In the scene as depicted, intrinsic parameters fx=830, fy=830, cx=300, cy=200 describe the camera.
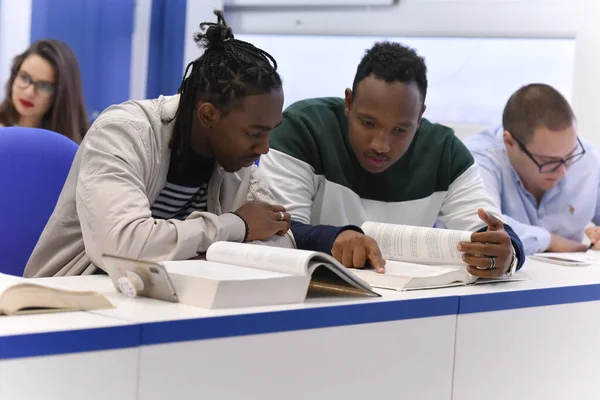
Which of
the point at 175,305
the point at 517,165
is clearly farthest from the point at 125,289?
the point at 517,165

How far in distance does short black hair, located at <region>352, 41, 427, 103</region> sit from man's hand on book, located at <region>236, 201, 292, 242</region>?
41cm

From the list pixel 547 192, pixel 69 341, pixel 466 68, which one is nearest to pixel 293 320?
pixel 69 341

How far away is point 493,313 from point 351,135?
2.07ft

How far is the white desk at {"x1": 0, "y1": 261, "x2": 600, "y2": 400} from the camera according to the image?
0.98 meters

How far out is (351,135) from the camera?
191cm

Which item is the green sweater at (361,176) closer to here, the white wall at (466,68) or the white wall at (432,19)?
the white wall at (466,68)

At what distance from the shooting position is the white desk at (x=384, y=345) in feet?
3.23

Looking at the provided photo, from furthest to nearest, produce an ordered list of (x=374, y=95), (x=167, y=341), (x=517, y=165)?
(x=517, y=165)
(x=374, y=95)
(x=167, y=341)

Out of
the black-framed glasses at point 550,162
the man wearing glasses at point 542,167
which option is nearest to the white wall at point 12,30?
the man wearing glasses at point 542,167

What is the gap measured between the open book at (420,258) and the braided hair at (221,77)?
0.36 metres

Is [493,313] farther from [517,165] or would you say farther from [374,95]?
[517,165]

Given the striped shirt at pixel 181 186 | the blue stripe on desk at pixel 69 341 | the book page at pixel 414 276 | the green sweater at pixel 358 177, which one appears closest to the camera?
the blue stripe on desk at pixel 69 341

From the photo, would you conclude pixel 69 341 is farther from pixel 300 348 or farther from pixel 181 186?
pixel 181 186

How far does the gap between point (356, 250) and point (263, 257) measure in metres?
0.36
